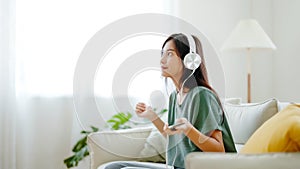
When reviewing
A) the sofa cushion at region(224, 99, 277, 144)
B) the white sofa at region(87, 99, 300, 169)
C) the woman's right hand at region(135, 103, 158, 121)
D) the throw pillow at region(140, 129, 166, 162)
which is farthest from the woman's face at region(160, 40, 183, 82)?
the sofa cushion at region(224, 99, 277, 144)

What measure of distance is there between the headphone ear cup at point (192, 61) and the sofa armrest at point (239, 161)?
23 centimetres

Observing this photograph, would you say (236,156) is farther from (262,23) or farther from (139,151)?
(262,23)

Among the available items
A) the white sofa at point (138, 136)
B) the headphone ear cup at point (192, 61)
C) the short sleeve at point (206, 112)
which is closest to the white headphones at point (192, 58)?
the headphone ear cup at point (192, 61)

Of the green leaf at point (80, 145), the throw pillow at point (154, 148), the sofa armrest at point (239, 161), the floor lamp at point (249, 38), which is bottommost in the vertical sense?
the green leaf at point (80, 145)

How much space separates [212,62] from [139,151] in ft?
3.02

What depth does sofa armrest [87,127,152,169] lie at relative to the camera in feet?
6.22

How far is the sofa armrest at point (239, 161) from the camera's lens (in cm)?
113

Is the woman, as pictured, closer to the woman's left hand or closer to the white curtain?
the woman's left hand

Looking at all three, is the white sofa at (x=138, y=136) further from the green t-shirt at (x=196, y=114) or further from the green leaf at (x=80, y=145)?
the green leaf at (x=80, y=145)

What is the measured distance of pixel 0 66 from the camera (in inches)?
116

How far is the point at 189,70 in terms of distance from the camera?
3.97 feet

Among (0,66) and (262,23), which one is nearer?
(0,66)

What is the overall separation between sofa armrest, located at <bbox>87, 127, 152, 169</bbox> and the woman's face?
27.0 inches

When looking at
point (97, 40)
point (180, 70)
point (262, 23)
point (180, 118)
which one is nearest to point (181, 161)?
point (180, 118)
